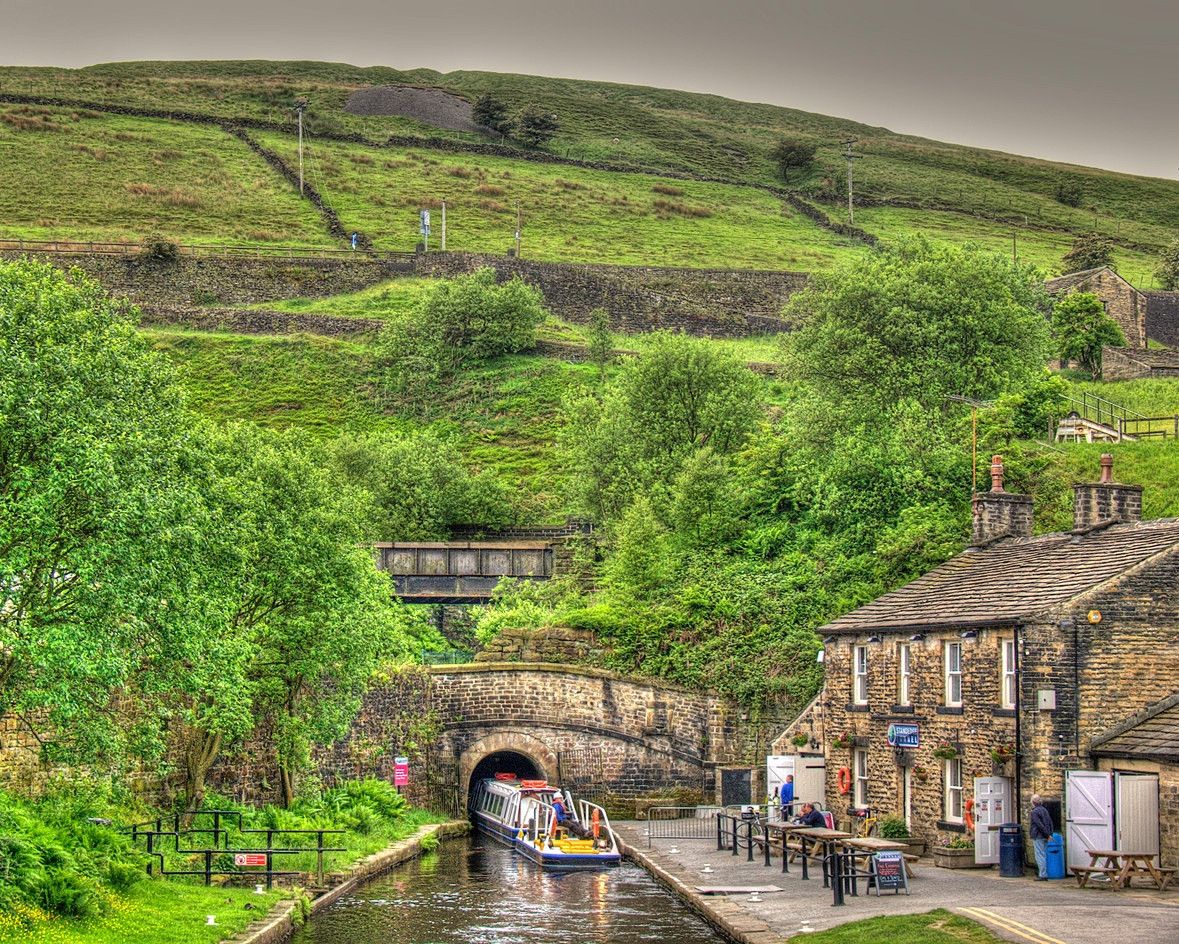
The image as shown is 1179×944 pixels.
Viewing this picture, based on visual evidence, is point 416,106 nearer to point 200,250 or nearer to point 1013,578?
point 200,250

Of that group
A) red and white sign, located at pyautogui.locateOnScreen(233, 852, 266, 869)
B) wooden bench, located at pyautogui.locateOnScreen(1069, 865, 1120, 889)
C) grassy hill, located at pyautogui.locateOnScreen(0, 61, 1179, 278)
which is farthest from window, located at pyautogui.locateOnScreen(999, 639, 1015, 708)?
grassy hill, located at pyautogui.locateOnScreen(0, 61, 1179, 278)

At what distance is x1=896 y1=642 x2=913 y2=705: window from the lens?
105 ft

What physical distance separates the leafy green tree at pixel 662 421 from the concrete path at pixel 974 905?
26.0 meters

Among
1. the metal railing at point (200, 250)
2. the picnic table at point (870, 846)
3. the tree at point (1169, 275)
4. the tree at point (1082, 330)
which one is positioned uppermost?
the tree at point (1169, 275)

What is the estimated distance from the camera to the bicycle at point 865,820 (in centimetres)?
3206

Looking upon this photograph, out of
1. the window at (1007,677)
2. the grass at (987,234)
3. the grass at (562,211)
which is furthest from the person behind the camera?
the grass at (987,234)

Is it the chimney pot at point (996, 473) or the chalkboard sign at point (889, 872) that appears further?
the chimney pot at point (996, 473)

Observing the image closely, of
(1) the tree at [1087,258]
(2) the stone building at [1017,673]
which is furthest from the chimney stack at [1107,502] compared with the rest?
(1) the tree at [1087,258]

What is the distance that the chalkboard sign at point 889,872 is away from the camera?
84.2 feet

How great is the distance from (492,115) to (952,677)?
501ft

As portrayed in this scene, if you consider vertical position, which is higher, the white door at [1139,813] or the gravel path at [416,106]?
the gravel path at [416,106]

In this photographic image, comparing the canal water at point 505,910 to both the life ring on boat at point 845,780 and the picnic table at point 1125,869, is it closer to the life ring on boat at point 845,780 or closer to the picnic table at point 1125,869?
the life ring on boat at point 845,780

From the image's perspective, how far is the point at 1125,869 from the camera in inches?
968

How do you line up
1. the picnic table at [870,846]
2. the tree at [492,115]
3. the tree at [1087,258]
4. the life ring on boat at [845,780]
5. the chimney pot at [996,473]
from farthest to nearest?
1. the tree at [492,115]
2. the tree at [1087,258]
3. the chimney pot at [996,473]
4. the life ring on boat at [845,780]
5. the picnic table at [870,846]
